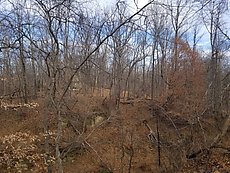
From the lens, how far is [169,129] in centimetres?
1941

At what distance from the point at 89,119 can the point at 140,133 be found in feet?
11.9

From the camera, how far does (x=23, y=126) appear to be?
19.8 metres

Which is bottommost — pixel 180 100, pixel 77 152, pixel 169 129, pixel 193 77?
pixel 77 152

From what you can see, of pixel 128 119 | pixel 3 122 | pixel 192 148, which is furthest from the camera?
pixel 128 119

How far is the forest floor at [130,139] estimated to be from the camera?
1383cm

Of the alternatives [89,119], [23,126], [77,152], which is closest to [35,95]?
[23,126]

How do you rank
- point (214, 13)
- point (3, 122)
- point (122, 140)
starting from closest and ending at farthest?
point (122, 140) < point (3, 122) < point (214, 13)

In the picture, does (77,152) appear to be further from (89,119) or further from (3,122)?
(3,122)

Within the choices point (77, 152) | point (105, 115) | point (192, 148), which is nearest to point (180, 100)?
point (105, 115)

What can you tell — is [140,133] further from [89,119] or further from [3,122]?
[3,122]

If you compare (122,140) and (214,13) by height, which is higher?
(214,13)

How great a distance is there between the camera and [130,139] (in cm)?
1783

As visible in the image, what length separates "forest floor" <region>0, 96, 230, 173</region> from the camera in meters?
13.8

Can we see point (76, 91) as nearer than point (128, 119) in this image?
Yes
